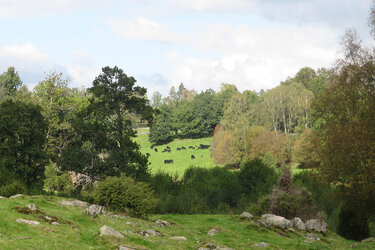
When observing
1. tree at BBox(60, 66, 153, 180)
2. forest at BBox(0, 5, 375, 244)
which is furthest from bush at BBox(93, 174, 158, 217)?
tree at BBox(60, 66, 153, 180)

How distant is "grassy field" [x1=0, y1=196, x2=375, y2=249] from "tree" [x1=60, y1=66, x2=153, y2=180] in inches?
652

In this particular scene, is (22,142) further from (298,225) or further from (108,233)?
(108,233)

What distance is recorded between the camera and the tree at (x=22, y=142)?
45.1 meters

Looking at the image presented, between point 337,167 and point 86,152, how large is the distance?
1074 inches

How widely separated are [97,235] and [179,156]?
339ft

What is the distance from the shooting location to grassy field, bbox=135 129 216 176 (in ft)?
352

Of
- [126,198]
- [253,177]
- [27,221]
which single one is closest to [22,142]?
[126,198]

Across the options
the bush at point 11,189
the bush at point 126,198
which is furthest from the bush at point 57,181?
the bush at point 126,198

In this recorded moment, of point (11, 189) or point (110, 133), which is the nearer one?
point (11, 189)

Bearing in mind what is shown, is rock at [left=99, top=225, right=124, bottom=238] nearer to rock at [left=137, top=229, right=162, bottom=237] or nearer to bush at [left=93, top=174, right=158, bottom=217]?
rock at [left=137, top=229, right=162, bottom=237]

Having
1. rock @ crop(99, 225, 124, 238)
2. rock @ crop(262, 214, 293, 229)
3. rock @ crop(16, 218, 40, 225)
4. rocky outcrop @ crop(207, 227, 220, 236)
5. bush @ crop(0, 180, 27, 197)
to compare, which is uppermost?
rock @ crop(16, 218, 40, 225)

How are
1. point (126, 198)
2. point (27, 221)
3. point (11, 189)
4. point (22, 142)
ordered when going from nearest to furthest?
point (27, 221), point (126, 198), point (11, 189), point (22, 142)

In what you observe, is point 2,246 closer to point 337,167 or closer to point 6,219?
point 6,219

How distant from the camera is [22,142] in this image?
46.4 m
